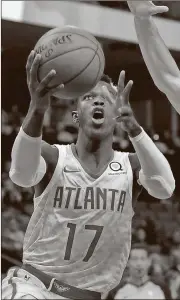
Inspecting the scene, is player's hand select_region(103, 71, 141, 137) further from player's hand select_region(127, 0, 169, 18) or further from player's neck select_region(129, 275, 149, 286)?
player's neck select_region(129, 275, 149, 286)

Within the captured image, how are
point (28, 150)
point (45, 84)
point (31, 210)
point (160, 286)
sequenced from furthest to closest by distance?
1. point (160, 286)
2. point (31, 210)
3. point (28, 150)
4. point (45, 84)

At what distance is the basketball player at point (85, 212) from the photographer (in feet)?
6.26

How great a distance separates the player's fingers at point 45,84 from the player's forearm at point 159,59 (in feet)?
1.23

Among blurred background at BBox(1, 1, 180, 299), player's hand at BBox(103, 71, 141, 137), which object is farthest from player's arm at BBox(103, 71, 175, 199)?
blurred background at BBox(1, 1, 180, 299)

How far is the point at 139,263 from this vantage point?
420 cm

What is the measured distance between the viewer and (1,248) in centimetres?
429

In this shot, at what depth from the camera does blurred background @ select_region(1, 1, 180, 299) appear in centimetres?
297

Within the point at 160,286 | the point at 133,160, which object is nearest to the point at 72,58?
the point at 133,160

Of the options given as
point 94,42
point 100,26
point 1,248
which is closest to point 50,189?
point 94,42

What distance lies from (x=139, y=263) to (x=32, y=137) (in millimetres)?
2717

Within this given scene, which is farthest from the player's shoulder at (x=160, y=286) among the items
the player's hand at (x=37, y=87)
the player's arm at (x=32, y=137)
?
the player's hand at (x=37, y=87)

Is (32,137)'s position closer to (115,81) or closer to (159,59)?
(159,59)

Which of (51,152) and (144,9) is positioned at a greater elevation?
(144,9)

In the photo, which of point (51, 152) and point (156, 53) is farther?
point (51, 152)
